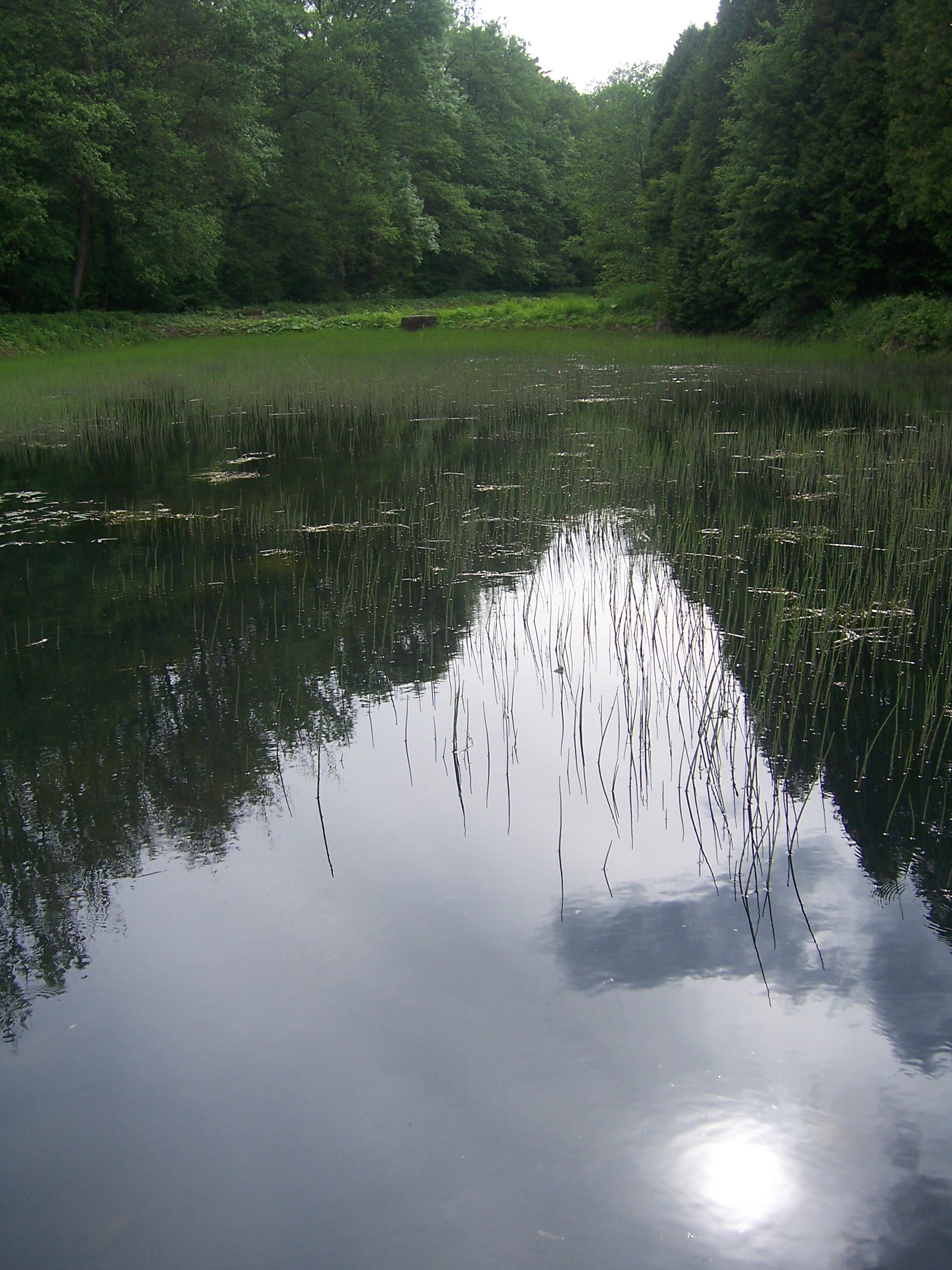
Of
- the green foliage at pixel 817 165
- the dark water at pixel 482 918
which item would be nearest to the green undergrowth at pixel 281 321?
the green foliage at pixel 817 165

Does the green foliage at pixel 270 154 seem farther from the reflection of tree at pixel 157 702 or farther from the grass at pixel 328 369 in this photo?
the reflection of tree at pixel 157 702

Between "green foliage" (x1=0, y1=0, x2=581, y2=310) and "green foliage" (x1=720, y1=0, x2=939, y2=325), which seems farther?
"green foliage" (x1=0, y1=0, x2=581, y2=310)

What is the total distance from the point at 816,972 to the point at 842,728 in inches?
59.5

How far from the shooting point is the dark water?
1999 mm

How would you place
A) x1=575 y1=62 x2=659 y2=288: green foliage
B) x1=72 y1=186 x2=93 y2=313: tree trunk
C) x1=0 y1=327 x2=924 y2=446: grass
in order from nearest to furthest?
x1=0 y1=327 x2=924 y2=446: grass, x1=575 y1=62 x2=659 y2=288: green foliage, x1=72 y1=186 x2=93 y2=313: tree trunk

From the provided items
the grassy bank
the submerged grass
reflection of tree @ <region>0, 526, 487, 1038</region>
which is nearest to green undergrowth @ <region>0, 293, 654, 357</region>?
the grassy bank

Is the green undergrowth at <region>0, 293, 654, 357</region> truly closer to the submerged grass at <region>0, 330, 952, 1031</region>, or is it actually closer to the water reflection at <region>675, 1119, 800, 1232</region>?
the submerged grass at <region>0, 330, 952, 1031</region>

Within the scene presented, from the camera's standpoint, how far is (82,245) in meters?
30.9

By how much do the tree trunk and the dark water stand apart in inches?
1104

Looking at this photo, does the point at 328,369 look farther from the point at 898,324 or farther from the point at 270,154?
the point at 270,154

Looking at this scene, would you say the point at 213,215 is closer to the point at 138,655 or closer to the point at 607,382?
the point at 607,382

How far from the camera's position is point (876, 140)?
56.6 ft

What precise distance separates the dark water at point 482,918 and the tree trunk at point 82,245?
92.0 feet

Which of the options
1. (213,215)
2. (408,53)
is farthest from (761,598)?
(408,53)
